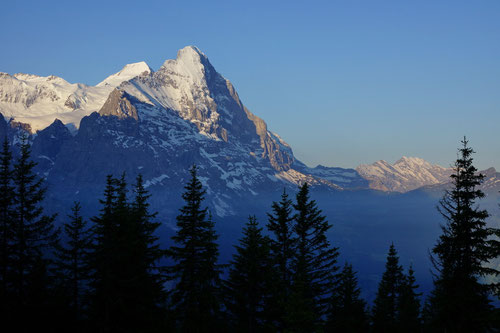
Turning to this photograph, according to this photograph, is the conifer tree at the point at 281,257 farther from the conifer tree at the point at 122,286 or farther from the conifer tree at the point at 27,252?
the conifer tree at the point at 27,252

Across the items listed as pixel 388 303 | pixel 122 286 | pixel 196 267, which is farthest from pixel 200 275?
pixel 388 303

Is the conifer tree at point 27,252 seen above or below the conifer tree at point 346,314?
above

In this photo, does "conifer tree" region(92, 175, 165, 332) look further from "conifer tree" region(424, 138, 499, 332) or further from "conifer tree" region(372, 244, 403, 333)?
"conifer tree" region(372, 244, 403, 333)

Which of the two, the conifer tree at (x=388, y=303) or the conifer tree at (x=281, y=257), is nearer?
the conifer tree at (x=281, y=257)

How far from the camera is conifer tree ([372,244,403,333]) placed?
4889 cm

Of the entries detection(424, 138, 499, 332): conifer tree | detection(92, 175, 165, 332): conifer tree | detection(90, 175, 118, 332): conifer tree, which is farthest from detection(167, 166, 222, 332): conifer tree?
detection(424, 138, 499, 332): conifer tree

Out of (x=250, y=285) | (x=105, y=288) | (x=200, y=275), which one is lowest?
(x=105, y=288)

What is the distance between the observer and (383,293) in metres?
60.9

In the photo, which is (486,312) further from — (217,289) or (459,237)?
(217,289)

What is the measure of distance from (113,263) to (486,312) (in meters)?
21.2

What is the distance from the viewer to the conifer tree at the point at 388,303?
48.9m

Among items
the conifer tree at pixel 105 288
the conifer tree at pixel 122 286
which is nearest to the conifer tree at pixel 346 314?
the conifer tree at pixel 122 286

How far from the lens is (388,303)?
184ft

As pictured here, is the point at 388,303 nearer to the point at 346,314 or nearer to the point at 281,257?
the point at 346,314
